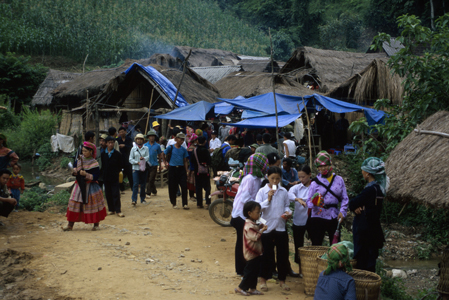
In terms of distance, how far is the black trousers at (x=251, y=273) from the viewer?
480 cm

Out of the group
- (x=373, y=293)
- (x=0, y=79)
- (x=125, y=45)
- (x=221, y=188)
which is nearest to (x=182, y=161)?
(x=221, y=188)

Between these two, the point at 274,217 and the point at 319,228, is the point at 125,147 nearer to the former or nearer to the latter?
the point at 274,217

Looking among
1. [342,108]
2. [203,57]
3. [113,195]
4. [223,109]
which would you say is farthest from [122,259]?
[203,57]

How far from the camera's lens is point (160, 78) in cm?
1465

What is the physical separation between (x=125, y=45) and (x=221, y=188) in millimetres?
37323

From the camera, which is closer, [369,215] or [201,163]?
[369,215]

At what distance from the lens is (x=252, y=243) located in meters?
4.76

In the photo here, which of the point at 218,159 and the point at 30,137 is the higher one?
the point at 30,137

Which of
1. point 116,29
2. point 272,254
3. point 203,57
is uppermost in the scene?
point 116,29

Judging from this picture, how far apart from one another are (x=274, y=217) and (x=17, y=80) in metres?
28.9

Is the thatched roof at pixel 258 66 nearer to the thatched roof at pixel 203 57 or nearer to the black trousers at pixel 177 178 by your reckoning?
the thatched roof at pixel 203 57

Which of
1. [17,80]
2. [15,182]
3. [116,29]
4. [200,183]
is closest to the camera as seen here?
[15,182]

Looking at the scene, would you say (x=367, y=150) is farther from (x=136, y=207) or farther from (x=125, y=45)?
(x=125, y=45)

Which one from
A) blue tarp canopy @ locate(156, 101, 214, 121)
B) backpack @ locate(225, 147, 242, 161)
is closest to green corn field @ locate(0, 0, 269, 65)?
blue tarp canopy @ locate(156, 101, 214, 121)
